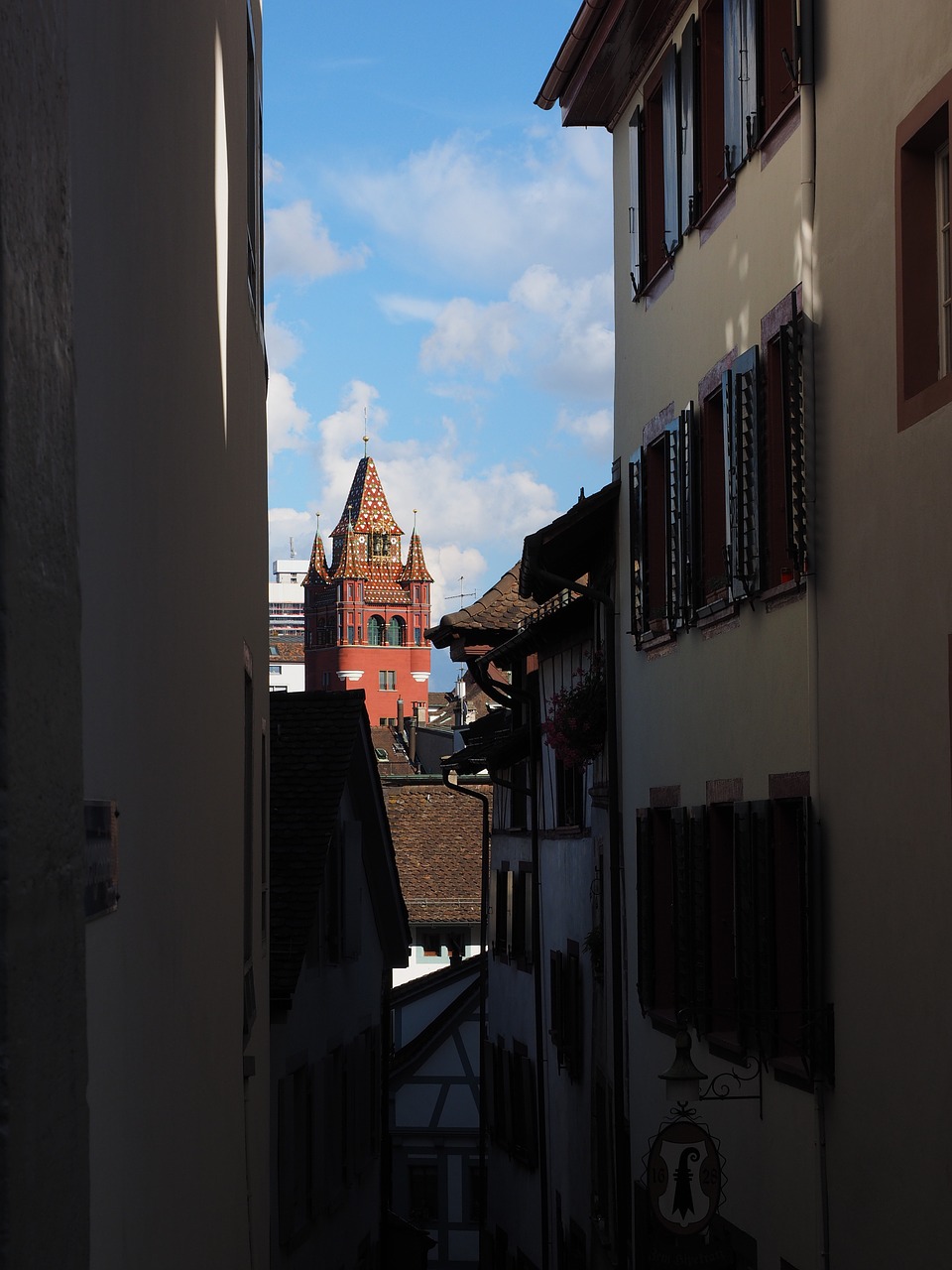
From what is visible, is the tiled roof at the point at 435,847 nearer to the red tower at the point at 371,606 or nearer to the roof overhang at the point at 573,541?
the roof overhang at the point at 573,541

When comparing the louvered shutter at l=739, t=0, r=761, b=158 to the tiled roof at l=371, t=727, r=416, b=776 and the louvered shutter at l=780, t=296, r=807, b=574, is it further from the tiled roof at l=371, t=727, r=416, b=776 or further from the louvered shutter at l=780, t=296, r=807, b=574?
the tiled roof at l=371, t=727, r=416, b=776

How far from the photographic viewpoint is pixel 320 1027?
A: 58.2 ft

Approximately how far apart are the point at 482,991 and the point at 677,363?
18056 millimetres

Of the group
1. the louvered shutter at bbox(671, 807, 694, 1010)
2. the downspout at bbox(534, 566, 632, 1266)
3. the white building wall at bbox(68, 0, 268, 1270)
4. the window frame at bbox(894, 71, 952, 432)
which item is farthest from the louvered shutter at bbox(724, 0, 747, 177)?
the downspout at bbox(534, 566, 632, 1266)

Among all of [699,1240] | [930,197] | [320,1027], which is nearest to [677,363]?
[930,197]

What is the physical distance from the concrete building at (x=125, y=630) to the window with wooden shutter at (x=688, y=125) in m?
3.91

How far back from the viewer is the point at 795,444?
9188mm

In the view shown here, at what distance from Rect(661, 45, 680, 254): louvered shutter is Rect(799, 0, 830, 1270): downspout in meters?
3.08

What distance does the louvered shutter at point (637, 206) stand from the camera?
13664 millimetres

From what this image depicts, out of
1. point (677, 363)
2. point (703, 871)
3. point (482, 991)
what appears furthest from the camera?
point (482, 991)

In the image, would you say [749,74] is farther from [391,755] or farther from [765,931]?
[391,755]

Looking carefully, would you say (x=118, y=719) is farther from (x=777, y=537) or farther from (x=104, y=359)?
(x=777, y=537)

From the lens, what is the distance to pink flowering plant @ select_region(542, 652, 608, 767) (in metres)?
15.4

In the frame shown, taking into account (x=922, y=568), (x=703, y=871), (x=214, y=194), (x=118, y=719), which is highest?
(x=214, y=194)
